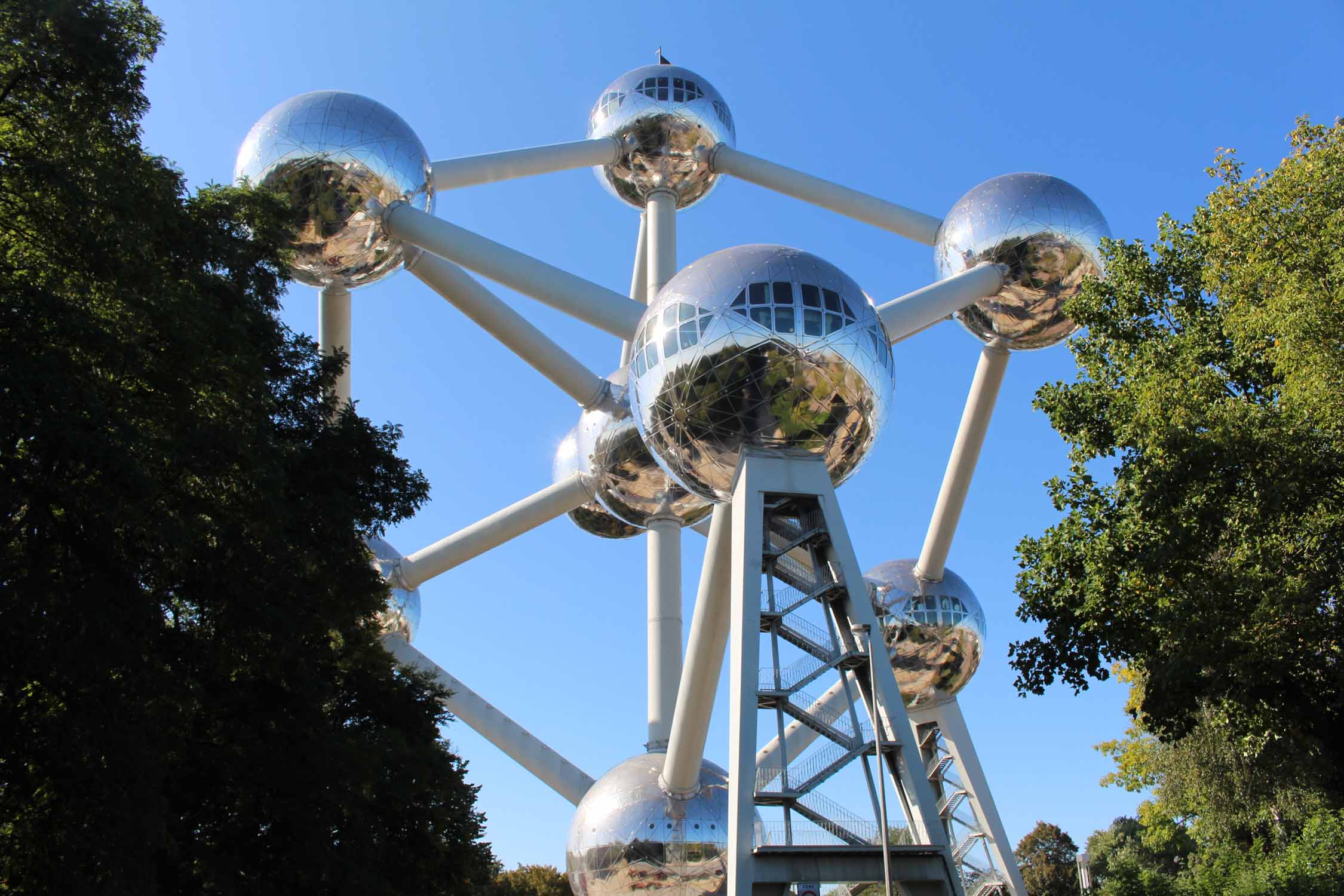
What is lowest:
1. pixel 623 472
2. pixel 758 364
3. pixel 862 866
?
pixel 862 866

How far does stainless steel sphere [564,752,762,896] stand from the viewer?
19.2 meters

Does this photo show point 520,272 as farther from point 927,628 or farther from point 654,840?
point 927,628

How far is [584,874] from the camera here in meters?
20.2

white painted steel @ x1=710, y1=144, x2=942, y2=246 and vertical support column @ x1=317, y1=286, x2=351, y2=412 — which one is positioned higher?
white painted steel @ x1=710, y1=144, x2=942, y2=246

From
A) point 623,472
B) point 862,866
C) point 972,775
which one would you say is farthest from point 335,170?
point 972,775

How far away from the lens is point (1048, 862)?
7019cm

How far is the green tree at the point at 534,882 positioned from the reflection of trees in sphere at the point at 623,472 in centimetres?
2453

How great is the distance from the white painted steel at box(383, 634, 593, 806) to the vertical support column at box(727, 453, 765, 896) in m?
10.1

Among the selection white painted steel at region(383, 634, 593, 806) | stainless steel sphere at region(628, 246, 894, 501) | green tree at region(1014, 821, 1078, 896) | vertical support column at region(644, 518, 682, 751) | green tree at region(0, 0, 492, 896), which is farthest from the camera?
green tree at region(1014, 821, 1078, 896)

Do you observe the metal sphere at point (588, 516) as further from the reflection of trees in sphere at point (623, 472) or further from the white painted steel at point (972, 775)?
the white painted steel at point (972, 775)

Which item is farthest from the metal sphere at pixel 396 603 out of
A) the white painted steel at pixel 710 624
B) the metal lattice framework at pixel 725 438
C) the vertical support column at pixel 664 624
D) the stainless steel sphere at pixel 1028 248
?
the stainless steel sphere at pixel 1028 248

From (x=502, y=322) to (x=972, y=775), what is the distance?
14570 millimetres

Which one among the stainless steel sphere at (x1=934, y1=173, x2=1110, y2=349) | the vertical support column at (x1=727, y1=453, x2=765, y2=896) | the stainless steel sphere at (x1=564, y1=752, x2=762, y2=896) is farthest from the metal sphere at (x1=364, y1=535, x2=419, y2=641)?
the stainless steel sphere at (x1=934, y1=173, x2=1110, y2=349)

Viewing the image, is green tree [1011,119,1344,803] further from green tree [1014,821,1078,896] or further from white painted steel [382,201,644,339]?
green tree [1014,821,1078,896]
